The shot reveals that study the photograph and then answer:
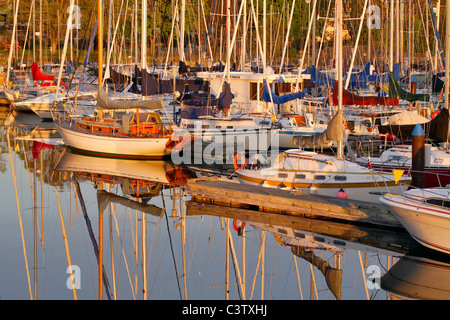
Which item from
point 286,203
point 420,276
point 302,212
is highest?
point 286,203

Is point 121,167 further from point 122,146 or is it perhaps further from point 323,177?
point 323,177

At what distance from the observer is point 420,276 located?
14.4 m

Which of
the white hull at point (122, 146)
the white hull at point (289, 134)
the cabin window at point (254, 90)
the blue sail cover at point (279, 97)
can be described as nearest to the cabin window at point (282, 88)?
the cabin window at point (254, 90)

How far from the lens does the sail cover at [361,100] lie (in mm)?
28000

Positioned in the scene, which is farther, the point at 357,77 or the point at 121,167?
the point at 357,77

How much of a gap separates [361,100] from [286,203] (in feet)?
40.3

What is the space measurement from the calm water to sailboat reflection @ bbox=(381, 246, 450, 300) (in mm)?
19

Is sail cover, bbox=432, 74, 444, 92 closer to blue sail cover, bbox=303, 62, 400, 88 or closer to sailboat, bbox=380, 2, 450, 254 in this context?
blue sail cover, bbox=303, 62, 400, 88

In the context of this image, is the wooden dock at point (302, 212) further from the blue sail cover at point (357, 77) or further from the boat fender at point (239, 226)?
the blue sail cover at point (357, 77)

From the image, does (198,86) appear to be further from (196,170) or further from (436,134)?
(436,134)

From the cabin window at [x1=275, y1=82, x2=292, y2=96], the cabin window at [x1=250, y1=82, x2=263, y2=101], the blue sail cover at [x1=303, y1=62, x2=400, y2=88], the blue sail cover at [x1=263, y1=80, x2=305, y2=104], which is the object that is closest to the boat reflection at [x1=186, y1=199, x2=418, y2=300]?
the blue sail cover at [x1=263, y1=80, x2=305, y2=104]

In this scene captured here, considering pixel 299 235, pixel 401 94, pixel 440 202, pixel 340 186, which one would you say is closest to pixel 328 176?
pixel 340 186

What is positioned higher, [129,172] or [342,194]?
[342,194]

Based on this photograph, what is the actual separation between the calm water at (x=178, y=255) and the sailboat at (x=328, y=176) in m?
1.65
